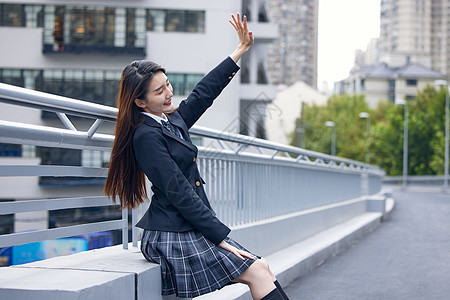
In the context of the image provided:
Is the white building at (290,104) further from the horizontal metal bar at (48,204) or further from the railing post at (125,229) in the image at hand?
the horizontal metal bar at (48,204)

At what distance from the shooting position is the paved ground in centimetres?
607

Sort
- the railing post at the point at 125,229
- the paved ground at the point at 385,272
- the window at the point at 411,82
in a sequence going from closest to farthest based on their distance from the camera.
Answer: the railing post at the point at 125,229, the paved ground at the point at 385,272, the window at the point at 411,82

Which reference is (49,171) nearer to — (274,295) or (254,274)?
(254,274)

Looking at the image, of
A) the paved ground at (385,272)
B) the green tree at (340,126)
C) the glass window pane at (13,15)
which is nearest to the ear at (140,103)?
the paved ground at (385,272)

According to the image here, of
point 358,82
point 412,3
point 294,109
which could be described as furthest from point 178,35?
point 412,3

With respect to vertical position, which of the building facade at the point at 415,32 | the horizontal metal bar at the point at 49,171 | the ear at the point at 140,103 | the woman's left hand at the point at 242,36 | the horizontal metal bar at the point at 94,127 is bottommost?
the horizontal metal bar at the point at 49,171

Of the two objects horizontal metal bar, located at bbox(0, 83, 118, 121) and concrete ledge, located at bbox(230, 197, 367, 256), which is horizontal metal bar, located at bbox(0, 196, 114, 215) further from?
concrete ledge, located at bbox(230, 197, 367, 256)

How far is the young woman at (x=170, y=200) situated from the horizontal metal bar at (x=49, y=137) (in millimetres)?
230

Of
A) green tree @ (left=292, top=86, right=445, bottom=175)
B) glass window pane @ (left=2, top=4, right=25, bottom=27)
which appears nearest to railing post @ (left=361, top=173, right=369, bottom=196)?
glass window pane @ (left=2, top=4, right=25, bottom=27)

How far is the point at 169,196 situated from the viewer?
356 centimetres

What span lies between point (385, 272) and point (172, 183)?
454cm

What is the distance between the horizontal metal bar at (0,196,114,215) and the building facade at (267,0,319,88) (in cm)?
17464

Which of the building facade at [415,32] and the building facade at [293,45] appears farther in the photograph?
the building facade at [293,45]

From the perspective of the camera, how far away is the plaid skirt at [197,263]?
11.9 feet
